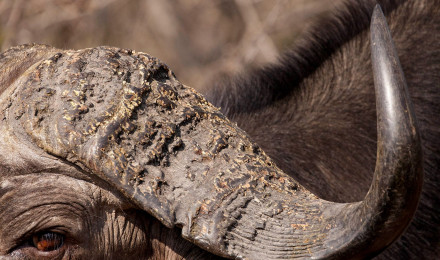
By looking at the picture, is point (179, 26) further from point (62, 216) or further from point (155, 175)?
point (155, 175)

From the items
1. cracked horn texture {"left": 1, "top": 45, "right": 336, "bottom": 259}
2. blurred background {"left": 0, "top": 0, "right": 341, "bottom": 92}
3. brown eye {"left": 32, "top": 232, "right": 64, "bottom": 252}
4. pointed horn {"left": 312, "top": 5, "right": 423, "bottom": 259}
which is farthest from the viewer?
blurred background {"left": 0, "top": 0, "right": 341, "bottom": 92}

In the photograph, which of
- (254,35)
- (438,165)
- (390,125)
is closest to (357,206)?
(390,125)

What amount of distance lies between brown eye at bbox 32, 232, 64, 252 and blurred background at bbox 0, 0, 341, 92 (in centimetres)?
620

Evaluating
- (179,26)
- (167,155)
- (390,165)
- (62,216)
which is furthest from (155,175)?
(179,26)

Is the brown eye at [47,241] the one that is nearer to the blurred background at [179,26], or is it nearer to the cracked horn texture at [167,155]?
the cracked horn texture at [167,155]

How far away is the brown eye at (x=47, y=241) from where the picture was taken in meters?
2.48

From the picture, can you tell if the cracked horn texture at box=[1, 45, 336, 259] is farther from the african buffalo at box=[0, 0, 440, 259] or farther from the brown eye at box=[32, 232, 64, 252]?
the brown eye at box=[32, 232, 64, 252]

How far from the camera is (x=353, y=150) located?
3.55m

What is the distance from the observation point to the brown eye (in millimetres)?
2480

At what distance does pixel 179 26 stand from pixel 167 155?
27.4 ft

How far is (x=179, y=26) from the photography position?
416 inches

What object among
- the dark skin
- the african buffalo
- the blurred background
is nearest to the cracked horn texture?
the african buffalo

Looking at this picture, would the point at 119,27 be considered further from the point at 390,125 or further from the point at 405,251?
the point at 390,125

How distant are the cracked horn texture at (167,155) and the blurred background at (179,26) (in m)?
6.07
